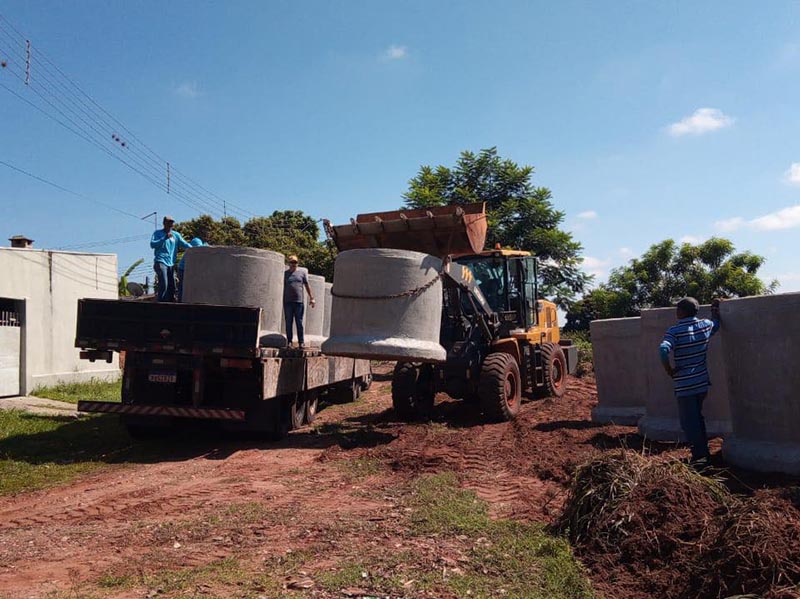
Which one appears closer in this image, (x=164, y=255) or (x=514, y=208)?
(x=164, y=255)

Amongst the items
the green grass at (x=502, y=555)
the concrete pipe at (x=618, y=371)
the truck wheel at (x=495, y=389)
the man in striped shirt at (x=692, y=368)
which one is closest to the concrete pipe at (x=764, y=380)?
the man in striped shirt at (x=692, y=368)

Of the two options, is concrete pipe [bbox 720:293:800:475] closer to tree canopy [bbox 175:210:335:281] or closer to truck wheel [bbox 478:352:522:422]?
truck wheel [bbox 478:352:522:422]

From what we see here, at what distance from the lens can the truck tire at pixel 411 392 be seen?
1095cm

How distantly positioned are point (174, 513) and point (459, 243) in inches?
230

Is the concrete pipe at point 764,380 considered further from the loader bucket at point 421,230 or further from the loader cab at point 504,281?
the loader cab at point 504,281

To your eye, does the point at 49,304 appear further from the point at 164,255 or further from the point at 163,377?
the point at 163,377

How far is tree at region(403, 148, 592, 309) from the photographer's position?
23.7 meters

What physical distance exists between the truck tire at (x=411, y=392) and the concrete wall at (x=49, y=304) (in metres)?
9.45

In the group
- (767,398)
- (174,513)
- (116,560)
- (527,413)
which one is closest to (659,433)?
(767,398)

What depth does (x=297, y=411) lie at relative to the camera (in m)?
10.5

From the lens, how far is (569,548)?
4508mm

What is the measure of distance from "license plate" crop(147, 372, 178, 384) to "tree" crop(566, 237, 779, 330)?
18832 mm

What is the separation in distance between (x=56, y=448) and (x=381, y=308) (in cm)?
489

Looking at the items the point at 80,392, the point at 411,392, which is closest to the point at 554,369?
the point at 411,392
